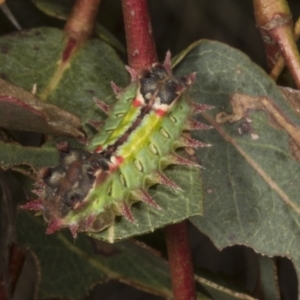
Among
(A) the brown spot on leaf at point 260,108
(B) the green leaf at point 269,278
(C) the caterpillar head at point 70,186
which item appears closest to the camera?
(C) the caterpillar head at point 70,186

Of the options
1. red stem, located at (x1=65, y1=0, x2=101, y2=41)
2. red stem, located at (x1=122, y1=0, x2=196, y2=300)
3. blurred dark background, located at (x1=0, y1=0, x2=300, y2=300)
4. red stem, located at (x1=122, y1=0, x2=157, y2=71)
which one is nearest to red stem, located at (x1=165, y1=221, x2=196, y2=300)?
red stem, located at (x1=122, y1=0, x2=196, y2=300)

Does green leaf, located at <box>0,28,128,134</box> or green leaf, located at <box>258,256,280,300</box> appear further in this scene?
green leaf, located at <box>258,256,280,300</box>

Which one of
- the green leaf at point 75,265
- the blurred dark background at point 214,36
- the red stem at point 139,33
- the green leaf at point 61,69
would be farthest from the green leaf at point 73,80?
the blurred dark background at point 214,36

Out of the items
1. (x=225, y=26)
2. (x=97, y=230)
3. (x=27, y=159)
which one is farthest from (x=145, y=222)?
(x=225, y=26)

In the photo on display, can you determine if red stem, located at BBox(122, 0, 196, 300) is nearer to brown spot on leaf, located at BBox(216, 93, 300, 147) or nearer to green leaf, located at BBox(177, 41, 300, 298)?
green leaf, located at BBox(177, 41, 300, 298)

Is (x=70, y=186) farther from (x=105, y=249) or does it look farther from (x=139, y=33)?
(x=105, y=249)

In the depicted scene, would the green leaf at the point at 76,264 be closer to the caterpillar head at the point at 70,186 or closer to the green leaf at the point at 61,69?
the green leaf at the point at 61,69

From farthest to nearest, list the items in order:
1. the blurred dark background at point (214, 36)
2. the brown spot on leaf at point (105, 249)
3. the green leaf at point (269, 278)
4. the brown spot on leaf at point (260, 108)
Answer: the blurred dark background at point (214, 36) → the brown spot on leaf at point (105, 249) → the green leaf at point (269, 278) → the brown spot on leaf at point (260, 108)
